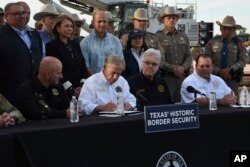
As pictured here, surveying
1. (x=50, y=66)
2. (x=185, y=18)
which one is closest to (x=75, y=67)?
(x=50, y=66)

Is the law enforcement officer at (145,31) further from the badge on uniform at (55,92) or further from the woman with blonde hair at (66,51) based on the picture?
the badge on uniform at (55,92)

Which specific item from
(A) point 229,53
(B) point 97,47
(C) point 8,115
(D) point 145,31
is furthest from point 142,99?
(A) point 229,53

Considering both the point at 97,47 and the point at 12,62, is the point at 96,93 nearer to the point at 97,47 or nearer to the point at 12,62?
the point at 12,62

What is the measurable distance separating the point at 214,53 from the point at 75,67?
226 cm

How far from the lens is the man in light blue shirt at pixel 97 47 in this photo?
213 inches

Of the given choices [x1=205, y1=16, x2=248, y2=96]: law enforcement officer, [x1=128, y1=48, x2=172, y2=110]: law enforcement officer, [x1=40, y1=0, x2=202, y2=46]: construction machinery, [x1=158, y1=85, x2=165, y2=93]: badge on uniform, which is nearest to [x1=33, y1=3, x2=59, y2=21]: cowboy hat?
[x1=128, y1=48, x2=172, y2=110]: law enforcement officer

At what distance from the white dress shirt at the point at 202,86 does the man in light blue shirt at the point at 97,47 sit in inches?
32.7

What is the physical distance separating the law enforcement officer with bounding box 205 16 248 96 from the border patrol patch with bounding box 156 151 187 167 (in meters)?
2.78

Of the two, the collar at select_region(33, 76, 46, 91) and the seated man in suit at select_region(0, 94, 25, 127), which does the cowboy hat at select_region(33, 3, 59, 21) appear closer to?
the collar at select_region(33, 76, 46, 91)

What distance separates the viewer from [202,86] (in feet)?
16.7

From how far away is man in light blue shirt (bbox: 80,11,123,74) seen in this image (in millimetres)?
5402

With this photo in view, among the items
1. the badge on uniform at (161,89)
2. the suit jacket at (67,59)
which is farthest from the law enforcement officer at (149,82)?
the suit jacket at (67,59)

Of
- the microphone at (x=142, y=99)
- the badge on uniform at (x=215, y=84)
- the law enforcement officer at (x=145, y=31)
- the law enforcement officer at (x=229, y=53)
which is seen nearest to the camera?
the microphone at (x=142, y=99)

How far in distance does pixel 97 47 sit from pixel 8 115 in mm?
2306
